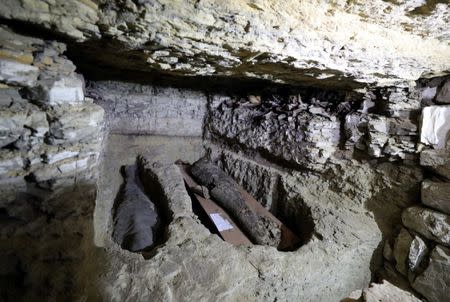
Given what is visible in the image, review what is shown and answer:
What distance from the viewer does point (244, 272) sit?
177cm

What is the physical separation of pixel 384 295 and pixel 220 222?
5.39ft

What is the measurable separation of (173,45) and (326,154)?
2166 mm

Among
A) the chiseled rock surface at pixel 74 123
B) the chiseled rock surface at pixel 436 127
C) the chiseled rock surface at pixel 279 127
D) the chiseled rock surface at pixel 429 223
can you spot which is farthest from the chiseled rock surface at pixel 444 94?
the chiseled rock surface at pixel 74 123

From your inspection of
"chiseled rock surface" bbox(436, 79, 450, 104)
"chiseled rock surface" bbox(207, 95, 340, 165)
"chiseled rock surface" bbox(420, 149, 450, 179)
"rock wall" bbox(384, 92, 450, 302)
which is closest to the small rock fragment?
"rock wall" bbox(384, 92, 450, 302)

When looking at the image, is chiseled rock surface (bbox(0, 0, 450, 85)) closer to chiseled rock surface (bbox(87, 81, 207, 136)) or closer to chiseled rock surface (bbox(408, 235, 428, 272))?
chiseled rock surface (bbox(87, 81, 207, 136))

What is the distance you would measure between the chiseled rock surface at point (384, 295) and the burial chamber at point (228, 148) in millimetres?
13

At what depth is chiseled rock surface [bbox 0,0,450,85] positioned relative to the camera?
1.23m

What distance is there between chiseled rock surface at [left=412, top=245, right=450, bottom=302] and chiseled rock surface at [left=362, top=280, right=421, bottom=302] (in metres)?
1.04

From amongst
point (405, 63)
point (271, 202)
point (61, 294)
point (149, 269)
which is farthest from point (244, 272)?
point (405, 63)

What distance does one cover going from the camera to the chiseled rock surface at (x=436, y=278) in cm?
198

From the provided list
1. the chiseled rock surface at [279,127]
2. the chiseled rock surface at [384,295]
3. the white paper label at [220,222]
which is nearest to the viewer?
the chiseled rock surface at [384,295]

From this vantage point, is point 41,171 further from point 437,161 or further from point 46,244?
point 437,161

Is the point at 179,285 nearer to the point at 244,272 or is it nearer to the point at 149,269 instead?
the point at 149,269

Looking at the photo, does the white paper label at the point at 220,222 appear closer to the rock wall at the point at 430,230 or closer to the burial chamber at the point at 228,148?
the burial chamber at the point at 228,148
